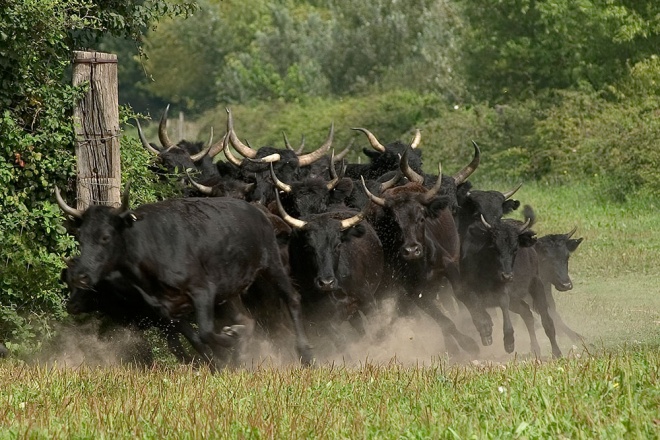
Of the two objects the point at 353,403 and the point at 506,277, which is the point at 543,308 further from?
the point at 353,403

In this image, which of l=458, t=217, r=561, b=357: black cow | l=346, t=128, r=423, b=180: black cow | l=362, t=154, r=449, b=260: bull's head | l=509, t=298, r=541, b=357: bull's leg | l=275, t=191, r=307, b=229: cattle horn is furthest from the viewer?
l=346, t=128, r=423, b=180: black cow

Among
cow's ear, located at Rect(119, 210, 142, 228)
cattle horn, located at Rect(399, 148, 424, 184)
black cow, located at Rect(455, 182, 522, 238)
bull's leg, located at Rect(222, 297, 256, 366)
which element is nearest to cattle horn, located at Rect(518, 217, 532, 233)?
black cow, located at Rect(455, 182, 522, 238)

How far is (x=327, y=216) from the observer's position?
14.4 m

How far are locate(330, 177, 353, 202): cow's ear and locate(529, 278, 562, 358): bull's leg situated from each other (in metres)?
2.41

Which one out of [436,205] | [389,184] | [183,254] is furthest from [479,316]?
[183,254]

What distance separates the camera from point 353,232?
47.4 feet

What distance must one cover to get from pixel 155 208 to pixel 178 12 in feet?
10.6

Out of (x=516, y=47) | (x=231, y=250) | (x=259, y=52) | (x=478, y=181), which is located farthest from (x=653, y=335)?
(x=259, y=52)


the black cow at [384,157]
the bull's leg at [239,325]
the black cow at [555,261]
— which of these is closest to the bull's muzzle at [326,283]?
the bull's leg at [239,325]

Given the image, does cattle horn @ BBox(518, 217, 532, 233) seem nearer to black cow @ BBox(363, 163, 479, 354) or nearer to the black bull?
black cow @ BBox(363, 163, 479, 354)

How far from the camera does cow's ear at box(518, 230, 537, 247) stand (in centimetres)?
1599

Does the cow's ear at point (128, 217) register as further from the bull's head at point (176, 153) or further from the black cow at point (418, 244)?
the bull's head at point (176, 153)

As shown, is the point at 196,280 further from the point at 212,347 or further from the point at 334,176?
the point at 334,176

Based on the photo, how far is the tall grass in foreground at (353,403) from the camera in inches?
302
